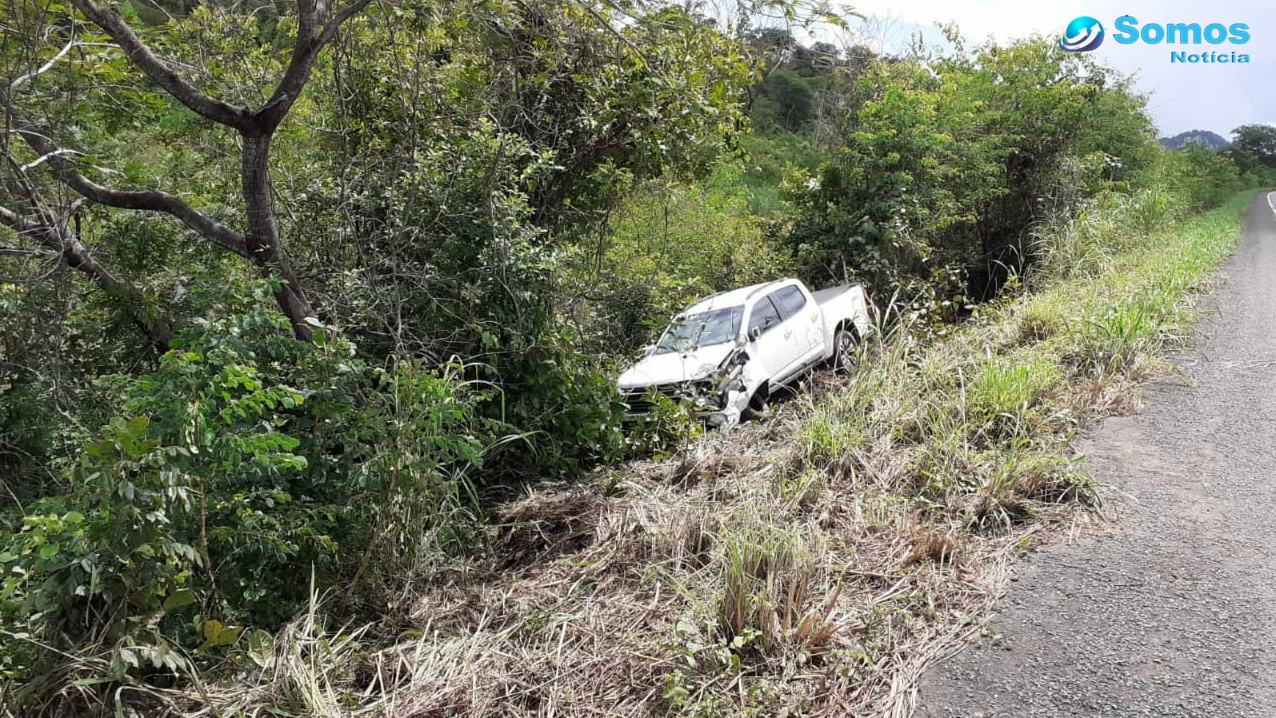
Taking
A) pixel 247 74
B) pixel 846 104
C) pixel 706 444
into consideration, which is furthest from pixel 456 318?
pixel 846 104

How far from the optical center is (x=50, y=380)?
4.78 metres

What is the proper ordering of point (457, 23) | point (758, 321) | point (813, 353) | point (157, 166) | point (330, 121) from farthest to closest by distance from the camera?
point (813, 353)
point (758, 321)
point (157, 166)
point (330, 121)
point (457, 23)

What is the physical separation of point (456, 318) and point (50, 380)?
267 cm

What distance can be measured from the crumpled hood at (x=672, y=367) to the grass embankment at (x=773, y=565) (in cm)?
170

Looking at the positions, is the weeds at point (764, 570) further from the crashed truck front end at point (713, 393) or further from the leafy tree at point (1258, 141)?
the leafy tree at point (1258, 141)

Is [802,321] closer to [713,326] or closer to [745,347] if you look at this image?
[713,326]

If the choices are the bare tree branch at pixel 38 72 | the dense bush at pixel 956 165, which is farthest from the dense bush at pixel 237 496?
the dense bush at pixel 956 165

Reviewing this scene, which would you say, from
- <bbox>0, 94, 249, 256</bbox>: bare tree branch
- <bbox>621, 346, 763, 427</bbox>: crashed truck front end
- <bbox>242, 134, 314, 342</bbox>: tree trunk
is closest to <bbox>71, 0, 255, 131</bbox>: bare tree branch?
<bbox>242, 134, 314, 342</bbox>: tree trunk

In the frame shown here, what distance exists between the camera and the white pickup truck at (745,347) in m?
6.95

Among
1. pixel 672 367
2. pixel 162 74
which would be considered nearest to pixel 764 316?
pixel 672 367

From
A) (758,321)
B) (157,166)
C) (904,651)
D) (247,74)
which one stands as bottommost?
(904,651)

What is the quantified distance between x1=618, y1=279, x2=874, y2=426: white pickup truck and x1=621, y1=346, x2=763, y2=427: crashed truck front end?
0.01 m

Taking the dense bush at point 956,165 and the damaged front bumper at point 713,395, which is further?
the dense bush at point 956,165

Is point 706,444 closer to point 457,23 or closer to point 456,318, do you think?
point 456,318
